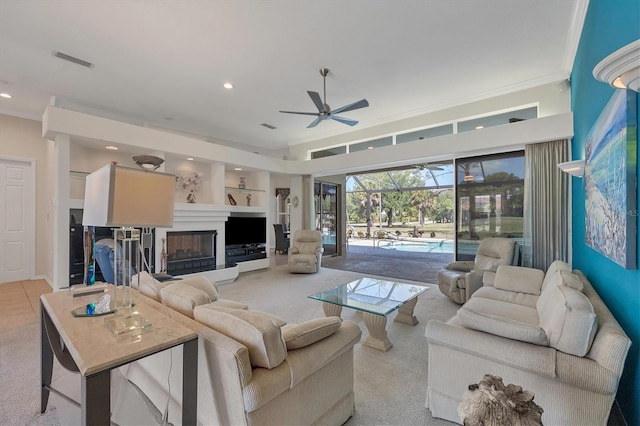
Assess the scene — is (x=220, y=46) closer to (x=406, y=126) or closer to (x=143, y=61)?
(x=143, y=61)

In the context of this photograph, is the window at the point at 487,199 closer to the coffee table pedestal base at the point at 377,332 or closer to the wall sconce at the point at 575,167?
the wall sconce at the point at 575,167

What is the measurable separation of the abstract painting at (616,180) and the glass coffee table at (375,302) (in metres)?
1.64

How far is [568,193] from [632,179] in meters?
3.08

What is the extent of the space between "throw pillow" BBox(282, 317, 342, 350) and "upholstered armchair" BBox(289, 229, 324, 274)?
4.34 m

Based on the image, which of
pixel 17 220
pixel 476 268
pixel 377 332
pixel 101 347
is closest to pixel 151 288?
pixel 101 347

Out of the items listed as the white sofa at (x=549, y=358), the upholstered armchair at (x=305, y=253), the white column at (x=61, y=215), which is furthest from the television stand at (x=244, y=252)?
the white sofa at (x=549, y=358)

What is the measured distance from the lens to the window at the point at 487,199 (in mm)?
4672

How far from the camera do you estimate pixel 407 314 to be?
10.8 feet

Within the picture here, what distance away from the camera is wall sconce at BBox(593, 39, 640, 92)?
890 millimetres

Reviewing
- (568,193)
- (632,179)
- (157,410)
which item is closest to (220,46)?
(157,410)

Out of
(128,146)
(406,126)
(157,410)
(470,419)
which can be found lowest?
(157,410)

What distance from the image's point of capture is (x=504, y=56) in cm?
373

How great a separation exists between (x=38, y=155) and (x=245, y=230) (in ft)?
13.8

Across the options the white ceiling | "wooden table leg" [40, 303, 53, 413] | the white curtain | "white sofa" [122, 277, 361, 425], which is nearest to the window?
the white curtain
